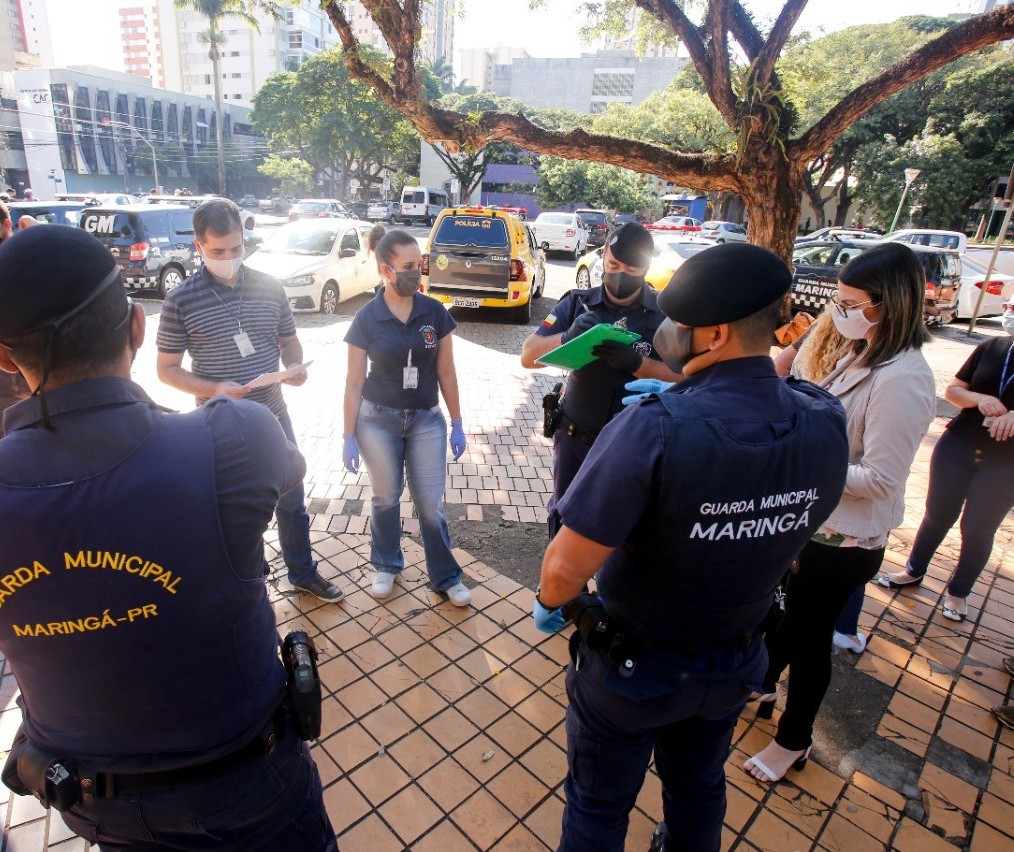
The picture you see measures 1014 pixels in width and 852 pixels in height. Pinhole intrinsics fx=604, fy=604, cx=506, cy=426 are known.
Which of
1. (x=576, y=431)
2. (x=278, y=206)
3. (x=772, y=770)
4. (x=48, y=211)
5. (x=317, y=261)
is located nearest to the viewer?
(x=772, y=770)

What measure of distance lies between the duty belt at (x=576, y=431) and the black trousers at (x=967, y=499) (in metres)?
2.14

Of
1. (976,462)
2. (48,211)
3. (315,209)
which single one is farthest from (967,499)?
(315,209)

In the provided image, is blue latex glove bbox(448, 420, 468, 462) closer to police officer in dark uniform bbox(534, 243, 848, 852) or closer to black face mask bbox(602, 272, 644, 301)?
black face mask bbox(602, 272, 644, 301)

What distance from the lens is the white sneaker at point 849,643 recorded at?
10.8ft

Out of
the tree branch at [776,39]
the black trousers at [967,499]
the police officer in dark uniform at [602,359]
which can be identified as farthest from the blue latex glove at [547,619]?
the tree branch at [776,39]

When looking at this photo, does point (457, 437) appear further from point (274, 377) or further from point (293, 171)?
point (293, 171)

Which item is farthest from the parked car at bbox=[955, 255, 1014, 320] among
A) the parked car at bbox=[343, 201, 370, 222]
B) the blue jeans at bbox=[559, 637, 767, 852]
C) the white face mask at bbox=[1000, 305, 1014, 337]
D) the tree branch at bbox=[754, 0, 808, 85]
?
the parked car at bbox=[343, 201, 370, 222]

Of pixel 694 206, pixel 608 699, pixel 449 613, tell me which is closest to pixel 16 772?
pixel 608 699

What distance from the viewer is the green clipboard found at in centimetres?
253

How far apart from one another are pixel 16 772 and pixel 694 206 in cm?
4887

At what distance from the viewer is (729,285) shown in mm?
1424

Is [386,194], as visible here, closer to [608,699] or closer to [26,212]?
[26,212]

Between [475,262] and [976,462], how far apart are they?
7.93 m

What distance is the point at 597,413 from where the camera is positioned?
9.91ft
